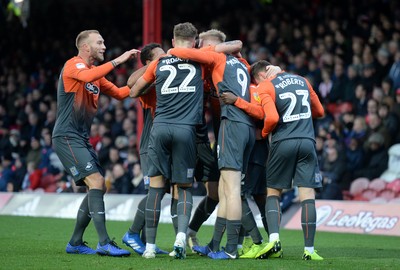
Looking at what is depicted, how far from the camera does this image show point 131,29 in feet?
86.5

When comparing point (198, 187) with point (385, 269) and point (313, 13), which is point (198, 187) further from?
point (385, 269)

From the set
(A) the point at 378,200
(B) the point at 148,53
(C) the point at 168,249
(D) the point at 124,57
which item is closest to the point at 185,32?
Result: (D) the point at 124,57

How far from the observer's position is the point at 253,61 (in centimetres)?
2103

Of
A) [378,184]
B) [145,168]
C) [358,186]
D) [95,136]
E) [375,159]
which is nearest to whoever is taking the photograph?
[145,168]

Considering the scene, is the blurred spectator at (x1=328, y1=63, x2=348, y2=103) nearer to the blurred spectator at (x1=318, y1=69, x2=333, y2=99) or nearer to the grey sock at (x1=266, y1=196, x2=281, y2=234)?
the blurred spectator at (x1=318, y1=69, x2=333, y2=99)

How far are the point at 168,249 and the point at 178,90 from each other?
7.63ft

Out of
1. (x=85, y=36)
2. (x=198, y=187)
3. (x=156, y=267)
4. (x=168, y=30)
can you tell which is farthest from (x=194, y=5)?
(x=156, y=267)

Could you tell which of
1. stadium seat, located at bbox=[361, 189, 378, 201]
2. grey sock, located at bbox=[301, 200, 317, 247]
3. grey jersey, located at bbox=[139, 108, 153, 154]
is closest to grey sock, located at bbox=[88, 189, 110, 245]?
grey jersey, located at bbox=[139, 108, 153, 154]

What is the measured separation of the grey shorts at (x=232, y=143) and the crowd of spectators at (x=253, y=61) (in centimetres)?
709

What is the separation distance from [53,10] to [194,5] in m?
4.44

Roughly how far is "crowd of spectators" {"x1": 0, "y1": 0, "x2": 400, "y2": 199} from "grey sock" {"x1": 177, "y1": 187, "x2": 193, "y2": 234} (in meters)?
7.18

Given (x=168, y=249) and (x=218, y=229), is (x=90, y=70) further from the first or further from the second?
(x=168, y=249)

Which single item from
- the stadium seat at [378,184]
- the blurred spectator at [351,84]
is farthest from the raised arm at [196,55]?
the blurred spectator at [351,84]

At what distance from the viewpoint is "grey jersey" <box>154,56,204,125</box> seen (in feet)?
31.5
